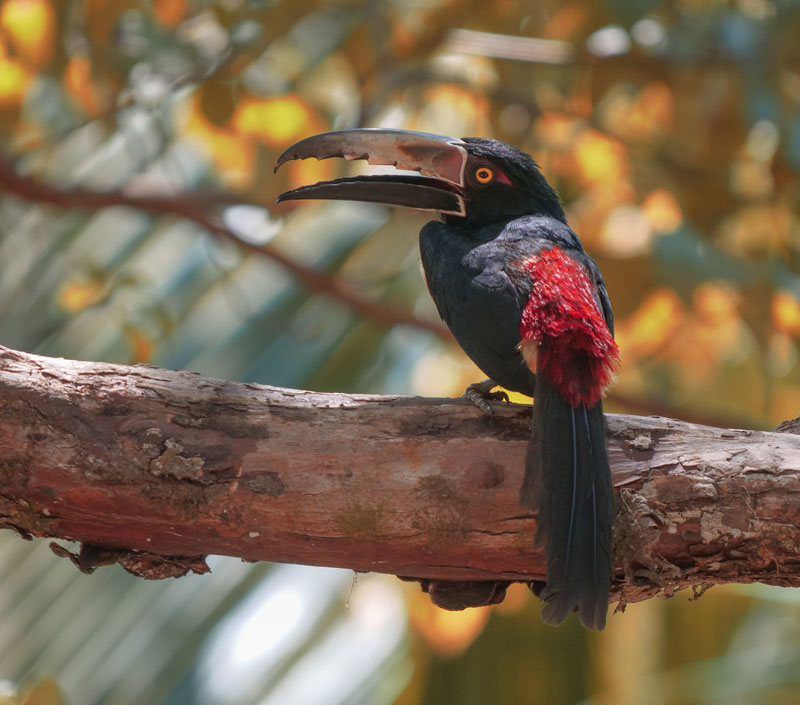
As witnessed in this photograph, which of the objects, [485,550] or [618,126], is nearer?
[485,550]

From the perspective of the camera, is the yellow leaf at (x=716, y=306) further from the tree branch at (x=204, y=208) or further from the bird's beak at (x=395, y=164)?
the bird's beak at (x=395, y=164)

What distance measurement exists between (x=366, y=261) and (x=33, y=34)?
6.83 ft

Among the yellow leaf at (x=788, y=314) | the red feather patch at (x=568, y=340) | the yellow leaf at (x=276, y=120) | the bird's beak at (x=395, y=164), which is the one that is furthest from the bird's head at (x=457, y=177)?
the yellow leaf at (x=788, y=314)

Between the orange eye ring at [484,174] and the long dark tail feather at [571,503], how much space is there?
1090mm

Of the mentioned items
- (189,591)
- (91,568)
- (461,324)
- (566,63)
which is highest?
(566,63)

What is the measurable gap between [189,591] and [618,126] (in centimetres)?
339

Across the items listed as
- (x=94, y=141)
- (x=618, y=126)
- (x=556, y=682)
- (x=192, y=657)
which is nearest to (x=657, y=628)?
(x=556, y=682)

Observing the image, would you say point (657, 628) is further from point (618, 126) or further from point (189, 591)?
point (618, 126)

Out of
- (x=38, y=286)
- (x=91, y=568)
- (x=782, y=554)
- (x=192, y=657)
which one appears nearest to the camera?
(x=782, y=554)

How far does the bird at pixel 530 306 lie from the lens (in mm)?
2320

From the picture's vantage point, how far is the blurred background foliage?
4.03 meters

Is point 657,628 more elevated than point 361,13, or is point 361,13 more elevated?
point 361,13

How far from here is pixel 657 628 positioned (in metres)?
4.91

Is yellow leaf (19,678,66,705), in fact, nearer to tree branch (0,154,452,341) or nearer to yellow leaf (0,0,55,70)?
tree branch (0,154,452,341)
